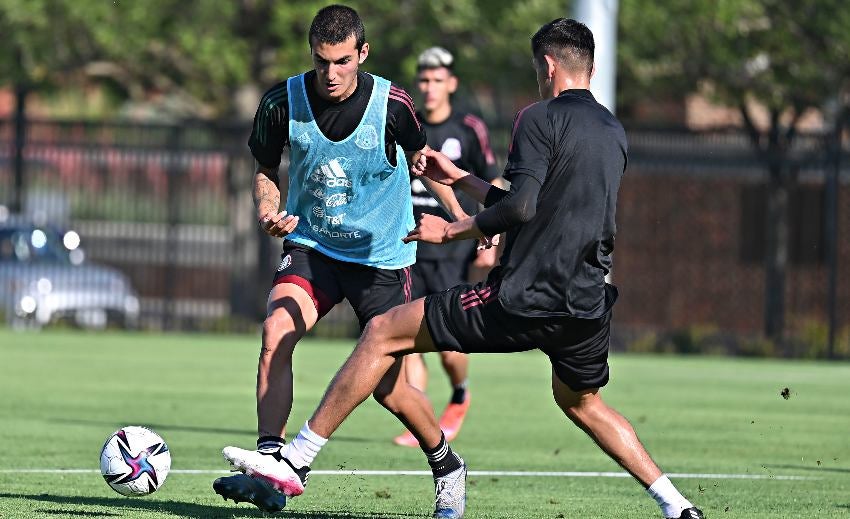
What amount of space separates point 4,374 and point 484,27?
10521 mm

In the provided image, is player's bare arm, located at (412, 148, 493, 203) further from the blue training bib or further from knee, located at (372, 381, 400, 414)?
knee, located at (372, 381, 400, 414)

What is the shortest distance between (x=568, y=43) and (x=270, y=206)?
5.27 feet

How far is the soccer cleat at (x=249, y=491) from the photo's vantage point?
655cm

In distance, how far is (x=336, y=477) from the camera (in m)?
8.87

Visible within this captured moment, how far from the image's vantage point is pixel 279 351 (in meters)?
7.44

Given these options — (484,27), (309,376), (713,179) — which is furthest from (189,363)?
(713,179)

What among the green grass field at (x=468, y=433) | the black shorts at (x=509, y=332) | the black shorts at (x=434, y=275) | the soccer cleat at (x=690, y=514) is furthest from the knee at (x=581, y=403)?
the black shorts at (x=434, y=275)

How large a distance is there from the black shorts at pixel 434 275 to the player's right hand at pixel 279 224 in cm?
427

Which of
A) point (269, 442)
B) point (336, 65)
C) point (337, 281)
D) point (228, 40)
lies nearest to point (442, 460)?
point (269, 442)

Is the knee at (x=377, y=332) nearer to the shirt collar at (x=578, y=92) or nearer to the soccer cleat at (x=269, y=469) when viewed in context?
the soccer cleat at (x=269, y=469)

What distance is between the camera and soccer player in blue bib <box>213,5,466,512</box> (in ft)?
24.3

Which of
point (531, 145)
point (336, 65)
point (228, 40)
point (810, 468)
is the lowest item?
point (810, 468)

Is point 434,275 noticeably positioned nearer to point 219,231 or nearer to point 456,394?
point 456,394

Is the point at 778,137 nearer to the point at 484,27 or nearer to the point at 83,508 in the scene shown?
the point at 484,27
